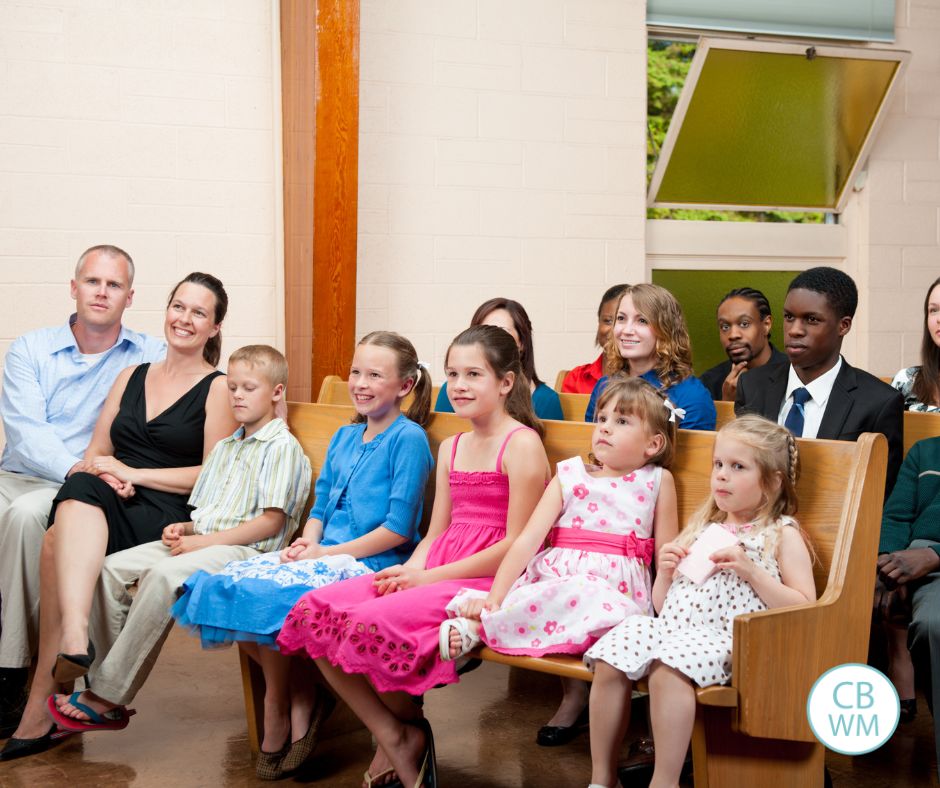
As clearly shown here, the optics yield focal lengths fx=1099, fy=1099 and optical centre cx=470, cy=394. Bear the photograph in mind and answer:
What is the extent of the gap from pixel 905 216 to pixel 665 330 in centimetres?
316

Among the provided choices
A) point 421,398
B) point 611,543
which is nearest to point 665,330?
point 421,398

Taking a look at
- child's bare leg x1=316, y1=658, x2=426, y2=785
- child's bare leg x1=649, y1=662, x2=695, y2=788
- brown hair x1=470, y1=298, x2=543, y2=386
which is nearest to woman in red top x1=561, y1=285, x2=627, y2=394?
brown hair x1=470, y1=298, x2=543, y2=386

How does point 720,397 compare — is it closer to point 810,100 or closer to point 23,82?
point 810,100

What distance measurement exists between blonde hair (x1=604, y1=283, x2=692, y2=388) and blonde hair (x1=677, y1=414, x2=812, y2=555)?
2.46ft

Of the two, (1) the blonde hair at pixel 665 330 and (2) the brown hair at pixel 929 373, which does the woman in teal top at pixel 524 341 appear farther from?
(2) the brown hair at pixel 929 373

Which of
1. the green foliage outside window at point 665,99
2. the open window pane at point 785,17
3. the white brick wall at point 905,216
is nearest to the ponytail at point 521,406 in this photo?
the green foliage outside window at point 665,99

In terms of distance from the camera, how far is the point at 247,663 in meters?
2.80

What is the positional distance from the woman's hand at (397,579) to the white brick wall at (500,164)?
2474mm

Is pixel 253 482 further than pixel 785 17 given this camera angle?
No

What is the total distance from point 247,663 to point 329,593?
49 centimetres

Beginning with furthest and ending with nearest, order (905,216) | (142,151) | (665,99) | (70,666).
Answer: (905,216), (665,99), (142,151), (70,666)

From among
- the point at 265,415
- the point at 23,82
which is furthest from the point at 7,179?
the point at 265,415

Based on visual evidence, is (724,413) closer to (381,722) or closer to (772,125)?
(381,722)
